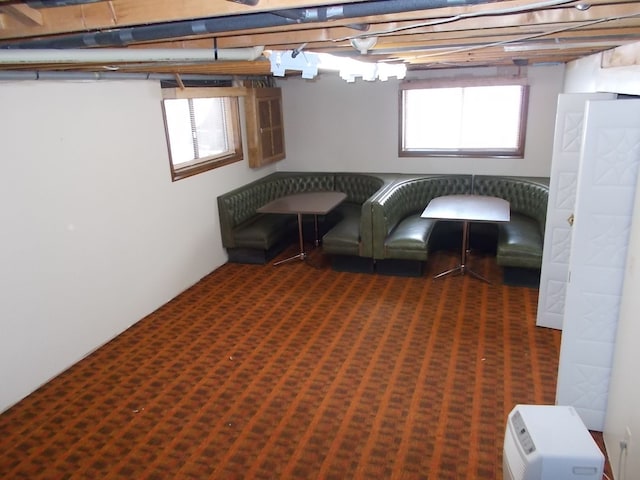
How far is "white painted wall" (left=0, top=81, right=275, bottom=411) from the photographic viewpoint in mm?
3498

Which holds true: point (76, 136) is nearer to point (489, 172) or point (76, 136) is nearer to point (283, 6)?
point (283, 6)

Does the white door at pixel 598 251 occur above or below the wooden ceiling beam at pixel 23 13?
below

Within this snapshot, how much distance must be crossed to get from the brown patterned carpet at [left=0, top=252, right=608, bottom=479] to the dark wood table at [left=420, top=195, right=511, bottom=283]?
0.43 metres

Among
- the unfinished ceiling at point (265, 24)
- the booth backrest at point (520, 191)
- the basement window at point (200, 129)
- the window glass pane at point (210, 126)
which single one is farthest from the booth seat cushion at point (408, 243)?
the unfinished ceiling at point (265, 24)

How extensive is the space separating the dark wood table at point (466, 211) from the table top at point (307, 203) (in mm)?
1142

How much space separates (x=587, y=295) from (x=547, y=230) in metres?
1.21

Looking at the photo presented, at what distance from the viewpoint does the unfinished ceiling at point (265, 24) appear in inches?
57.2

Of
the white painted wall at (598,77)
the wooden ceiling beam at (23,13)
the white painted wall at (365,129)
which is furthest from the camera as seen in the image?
the white painted wall at (365,129)

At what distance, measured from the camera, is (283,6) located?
134cm

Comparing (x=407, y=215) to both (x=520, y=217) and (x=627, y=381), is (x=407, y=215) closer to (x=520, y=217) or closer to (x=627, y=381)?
(x=520, y=217)

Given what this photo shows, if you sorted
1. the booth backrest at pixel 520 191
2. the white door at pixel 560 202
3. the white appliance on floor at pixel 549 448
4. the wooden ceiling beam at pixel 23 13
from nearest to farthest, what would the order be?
the wooden ceiling beam at pixel 23 13, the white appliance on floor at pixel 549 448, the white door at pixel 560 202, the booth backrest at pixel 520 191

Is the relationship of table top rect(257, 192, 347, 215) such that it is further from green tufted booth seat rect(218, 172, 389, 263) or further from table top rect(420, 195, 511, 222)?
table top rect(420, 195, 511, 222)

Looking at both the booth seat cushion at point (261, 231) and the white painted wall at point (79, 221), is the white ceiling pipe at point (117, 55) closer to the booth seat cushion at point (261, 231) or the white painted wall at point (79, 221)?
the white painted wall at point (79, 221)

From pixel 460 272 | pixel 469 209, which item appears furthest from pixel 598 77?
pixel 460 272
